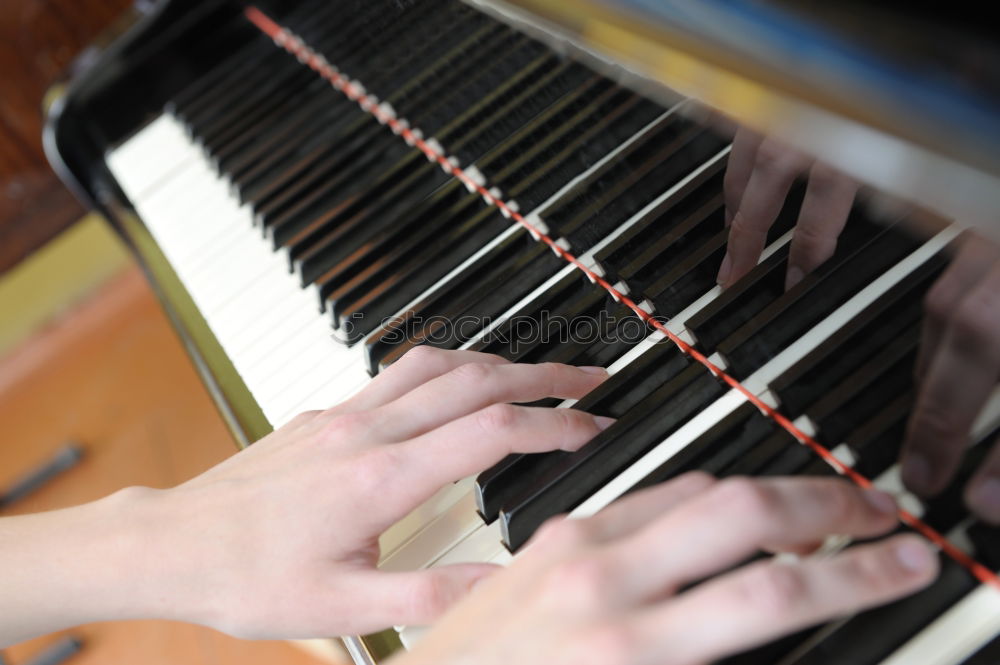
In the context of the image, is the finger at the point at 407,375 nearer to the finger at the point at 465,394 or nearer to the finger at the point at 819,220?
the finger at the point at 465,394

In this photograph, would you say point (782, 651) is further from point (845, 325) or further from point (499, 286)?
point (499, 286)

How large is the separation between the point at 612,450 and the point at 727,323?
0.59 feet

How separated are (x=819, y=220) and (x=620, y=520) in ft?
1.25

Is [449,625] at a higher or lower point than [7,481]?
lower

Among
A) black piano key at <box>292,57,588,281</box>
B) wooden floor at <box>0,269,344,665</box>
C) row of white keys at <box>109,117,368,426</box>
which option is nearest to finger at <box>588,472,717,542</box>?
row of white keys at <box>109,117,368,426</box>

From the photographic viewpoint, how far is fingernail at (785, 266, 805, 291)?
0.92 m

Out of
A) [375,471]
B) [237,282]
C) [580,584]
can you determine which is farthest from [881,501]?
[237,282]

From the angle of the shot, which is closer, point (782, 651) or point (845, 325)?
point (782, 651)

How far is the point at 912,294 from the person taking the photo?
812 millimetres

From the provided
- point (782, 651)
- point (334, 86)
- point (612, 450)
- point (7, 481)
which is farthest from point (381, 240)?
point (7, 481)

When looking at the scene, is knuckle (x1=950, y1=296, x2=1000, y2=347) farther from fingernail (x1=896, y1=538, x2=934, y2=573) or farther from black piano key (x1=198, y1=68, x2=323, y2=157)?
black piano key (x1=198, y1=68, x2=323, y2=157)

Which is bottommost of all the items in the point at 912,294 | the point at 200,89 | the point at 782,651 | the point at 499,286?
the point at 782,651

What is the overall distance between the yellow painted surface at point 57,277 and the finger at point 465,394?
2.65 m

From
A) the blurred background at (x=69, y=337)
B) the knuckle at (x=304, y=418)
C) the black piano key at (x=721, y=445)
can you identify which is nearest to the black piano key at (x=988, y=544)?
the black piano key at (x=721, y=445)
